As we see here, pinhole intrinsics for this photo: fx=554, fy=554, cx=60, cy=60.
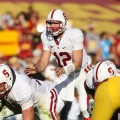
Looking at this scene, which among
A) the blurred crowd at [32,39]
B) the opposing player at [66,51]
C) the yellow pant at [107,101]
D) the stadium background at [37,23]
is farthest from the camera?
the blurred crowd at [32,39]

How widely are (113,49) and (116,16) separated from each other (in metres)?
6.99

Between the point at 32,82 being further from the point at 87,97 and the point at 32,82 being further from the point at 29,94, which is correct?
the point at 87,97

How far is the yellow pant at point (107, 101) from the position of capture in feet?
16.7

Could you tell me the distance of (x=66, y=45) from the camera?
313 inches

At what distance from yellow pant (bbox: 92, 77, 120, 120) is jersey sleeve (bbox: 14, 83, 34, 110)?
154cm

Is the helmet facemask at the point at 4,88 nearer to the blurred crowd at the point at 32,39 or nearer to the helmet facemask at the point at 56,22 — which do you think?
the helmet facemask at the point at 56,22

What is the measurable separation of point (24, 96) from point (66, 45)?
5.25ft

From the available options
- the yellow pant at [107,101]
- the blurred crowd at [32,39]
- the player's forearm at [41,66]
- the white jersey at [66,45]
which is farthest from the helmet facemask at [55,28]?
the blurred crowd at [32,39]

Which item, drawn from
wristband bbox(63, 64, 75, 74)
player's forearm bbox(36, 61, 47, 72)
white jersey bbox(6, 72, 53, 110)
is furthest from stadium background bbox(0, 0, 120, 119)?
white jersey bbox(6, 72, 53, 110)

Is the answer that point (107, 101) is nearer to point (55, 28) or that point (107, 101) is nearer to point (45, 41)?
point (55, 28)

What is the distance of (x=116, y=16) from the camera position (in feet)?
76.3

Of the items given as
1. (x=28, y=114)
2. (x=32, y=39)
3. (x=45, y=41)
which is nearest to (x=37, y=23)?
(x=32, y=39)

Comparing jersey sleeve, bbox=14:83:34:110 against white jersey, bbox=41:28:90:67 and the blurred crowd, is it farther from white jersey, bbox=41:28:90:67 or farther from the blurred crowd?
the blurred crowd

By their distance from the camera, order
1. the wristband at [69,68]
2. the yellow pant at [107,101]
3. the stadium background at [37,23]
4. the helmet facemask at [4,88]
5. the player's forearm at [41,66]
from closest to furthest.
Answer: the yellow pant at [107,101] → the helmet facemask at [4,88] → the wristband at [69,68] → the player's forearm at [41,66] → the stadium background at [37,23]
